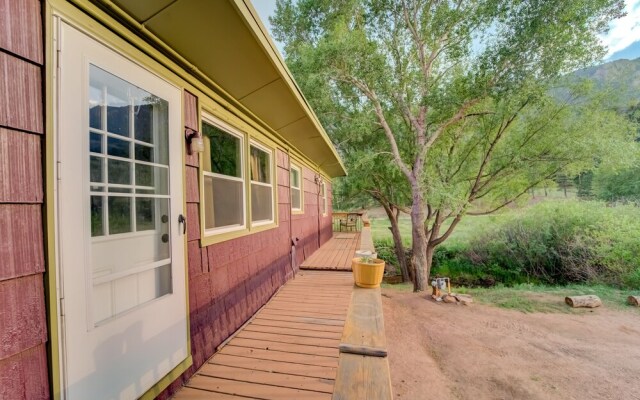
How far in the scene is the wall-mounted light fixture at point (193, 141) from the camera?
2.10 m

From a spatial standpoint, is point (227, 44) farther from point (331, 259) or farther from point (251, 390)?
point (331, 259)

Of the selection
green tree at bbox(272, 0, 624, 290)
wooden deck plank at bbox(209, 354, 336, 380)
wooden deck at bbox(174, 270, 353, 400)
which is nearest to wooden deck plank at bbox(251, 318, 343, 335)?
wooden deck at bbox(174, 270, 353, 400)

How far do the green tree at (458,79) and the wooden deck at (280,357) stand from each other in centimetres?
685

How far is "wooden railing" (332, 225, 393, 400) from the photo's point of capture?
1.04 meters

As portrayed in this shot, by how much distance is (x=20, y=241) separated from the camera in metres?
1.07

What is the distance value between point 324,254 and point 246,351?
3989mm

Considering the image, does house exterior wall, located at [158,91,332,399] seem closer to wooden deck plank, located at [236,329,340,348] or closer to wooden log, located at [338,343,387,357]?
wooden deck plank, located at [236,329,340,348]

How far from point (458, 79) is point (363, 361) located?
9.47 m

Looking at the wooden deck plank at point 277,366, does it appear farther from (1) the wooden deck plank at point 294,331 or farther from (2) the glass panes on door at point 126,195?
(2) the glass panes on door at point 126,195

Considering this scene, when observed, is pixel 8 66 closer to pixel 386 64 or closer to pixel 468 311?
pixel 468 311

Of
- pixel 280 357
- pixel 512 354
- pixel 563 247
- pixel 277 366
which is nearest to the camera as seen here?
pixel 277 366

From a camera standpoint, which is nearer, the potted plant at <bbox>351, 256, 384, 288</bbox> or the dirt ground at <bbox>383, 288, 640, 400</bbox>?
the potted plant at <bbox>351, 256, 384, 288</bbox>

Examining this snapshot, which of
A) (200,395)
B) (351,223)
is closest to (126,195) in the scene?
(200,395)

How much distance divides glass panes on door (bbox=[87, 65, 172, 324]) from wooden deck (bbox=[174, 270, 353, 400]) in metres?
0.79
